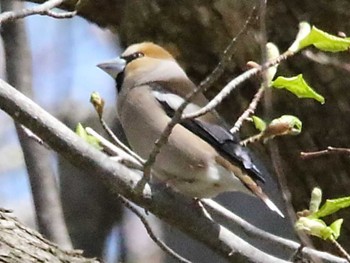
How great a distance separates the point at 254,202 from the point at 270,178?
367 millimetres

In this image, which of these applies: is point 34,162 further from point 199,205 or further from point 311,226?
point 311,226

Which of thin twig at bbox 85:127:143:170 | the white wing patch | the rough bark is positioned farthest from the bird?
the rough bark

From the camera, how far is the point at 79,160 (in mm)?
1406

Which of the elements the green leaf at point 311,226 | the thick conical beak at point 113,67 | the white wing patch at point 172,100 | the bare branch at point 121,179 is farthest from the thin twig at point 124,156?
the thick conical beak at point 113,67

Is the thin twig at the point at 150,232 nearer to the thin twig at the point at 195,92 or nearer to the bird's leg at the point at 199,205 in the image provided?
the bird's leg at the point at 199,205

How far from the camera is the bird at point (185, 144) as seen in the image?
176 cm

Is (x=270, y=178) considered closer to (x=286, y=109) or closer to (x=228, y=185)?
(x=286, y=109)

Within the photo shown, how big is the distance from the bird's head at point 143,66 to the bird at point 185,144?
0.05 feet

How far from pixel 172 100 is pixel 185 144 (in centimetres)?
11

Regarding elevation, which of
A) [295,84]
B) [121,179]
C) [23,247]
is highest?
[295,84]

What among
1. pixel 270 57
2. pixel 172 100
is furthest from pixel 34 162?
pixel 270 57

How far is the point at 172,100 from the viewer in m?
1.89

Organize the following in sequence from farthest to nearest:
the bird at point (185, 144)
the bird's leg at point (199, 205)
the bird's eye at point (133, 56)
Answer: the bird's eye at point (133, 56)
the bird at point (185, 144)
the bird's leg at point (199, 205)

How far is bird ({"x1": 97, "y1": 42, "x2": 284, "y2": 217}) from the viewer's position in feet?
5.79
